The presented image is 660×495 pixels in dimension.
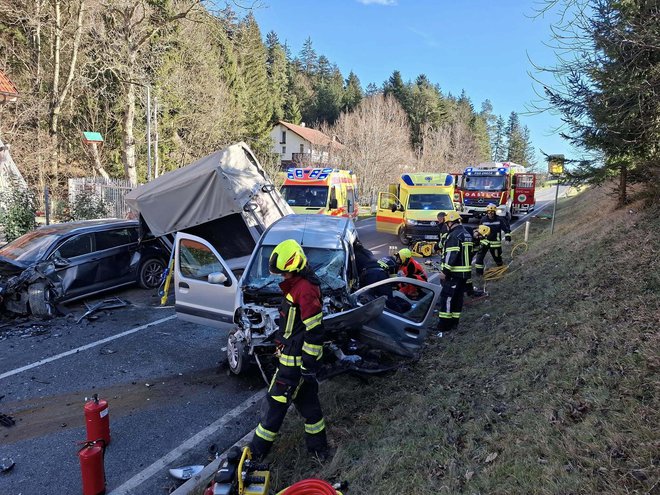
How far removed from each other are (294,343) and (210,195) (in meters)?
5.45

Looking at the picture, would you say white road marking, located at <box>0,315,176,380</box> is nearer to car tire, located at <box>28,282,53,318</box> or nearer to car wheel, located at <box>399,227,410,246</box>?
car tire, located at <box>28,282,53,318</box>

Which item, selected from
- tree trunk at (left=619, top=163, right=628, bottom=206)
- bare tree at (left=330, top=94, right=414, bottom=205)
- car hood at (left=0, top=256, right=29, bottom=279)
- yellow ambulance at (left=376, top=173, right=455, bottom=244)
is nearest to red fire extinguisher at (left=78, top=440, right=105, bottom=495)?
car hood at (left=0, top=256, right=29, bottom=279)

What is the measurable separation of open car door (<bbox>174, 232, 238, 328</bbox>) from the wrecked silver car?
13mm

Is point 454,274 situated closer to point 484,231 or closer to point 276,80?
point 484,231

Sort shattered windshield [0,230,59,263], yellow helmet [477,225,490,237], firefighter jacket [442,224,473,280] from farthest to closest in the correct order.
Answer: yellow helmet [477,225,490,237] < shattered windshield [0,230,59,263] < firefighter jacket [442,224,473,280]

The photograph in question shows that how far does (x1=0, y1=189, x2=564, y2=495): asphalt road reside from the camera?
3.83 meters

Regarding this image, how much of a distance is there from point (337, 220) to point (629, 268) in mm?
4173

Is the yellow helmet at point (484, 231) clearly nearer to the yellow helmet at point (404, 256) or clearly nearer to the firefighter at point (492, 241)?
the firefighter at point (492, 241)

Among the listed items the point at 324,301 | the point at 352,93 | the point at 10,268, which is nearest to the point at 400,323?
the point at 324,301

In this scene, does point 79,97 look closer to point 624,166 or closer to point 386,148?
point 386,148

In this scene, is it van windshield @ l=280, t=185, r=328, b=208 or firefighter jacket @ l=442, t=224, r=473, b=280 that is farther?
van windshield @ l=280, t=185, r=328, b=208

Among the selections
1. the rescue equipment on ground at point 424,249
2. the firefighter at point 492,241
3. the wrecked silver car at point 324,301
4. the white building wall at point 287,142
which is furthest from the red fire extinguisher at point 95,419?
the white building wall at point 287,142

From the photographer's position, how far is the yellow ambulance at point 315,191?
1418 cm

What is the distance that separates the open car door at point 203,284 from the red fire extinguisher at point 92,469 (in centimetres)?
238
